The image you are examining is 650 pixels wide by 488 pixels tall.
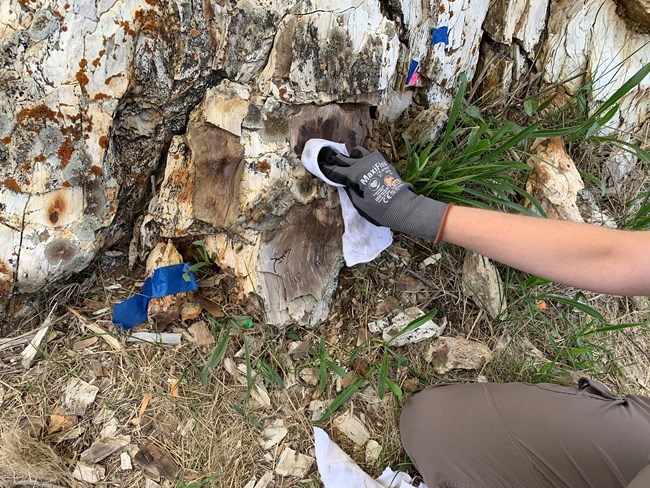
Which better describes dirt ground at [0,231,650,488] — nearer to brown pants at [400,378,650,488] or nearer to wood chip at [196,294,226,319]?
wood chip at [196,294,226,319]

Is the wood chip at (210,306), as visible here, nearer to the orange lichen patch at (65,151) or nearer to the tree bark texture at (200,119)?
the tree bark texture at (200,119)

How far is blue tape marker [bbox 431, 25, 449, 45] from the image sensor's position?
188 cm

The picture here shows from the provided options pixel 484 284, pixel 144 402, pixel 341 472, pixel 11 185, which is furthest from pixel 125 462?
pixel 484 284

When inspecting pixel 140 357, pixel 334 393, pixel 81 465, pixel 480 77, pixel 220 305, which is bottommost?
pixel 81 465

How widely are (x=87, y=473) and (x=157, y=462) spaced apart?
227 mm

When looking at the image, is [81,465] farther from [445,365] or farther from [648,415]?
[648,415]

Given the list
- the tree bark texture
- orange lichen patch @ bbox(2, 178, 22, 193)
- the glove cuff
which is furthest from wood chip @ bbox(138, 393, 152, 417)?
the glove cuff

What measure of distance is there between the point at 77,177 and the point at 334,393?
1.19 m

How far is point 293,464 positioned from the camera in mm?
1760

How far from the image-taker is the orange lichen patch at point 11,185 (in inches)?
58.9

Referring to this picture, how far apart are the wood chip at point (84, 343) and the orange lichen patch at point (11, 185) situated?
0.58 metres

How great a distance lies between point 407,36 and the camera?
183 cm

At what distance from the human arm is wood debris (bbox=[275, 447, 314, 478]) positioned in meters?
0.91

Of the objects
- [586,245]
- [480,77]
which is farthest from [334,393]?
[480,77]
